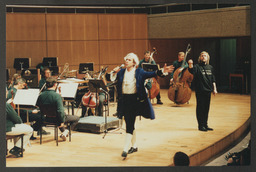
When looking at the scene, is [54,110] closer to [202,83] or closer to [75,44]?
[202,83]

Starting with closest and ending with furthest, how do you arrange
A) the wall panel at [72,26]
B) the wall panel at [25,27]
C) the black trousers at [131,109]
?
the black trousers at [131,109] → the wall panel at [25,27] → the wall panel at [72,26]

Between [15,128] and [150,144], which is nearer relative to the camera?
[15,128]

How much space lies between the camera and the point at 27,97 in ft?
18.0

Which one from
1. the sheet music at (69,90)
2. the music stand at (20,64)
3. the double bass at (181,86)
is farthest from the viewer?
the music stand at (20,64)

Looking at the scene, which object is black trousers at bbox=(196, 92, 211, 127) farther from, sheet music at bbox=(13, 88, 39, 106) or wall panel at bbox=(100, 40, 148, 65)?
wall panel at bbox=(100, 40, 148, 65)

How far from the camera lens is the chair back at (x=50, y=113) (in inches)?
217

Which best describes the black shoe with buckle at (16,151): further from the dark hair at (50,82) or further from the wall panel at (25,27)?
the wall panel at (25,27)

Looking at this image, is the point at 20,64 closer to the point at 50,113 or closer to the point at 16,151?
the point at 50,113

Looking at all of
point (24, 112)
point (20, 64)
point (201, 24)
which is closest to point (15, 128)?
point (24, 112)

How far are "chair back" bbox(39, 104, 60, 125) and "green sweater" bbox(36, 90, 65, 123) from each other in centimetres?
5

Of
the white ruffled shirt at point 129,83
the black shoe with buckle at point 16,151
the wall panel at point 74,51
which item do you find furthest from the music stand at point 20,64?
the white ruffled shirt at point 129,83

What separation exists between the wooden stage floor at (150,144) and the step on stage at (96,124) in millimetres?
114

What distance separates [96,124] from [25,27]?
5637 mm

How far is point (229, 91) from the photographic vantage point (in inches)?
424
